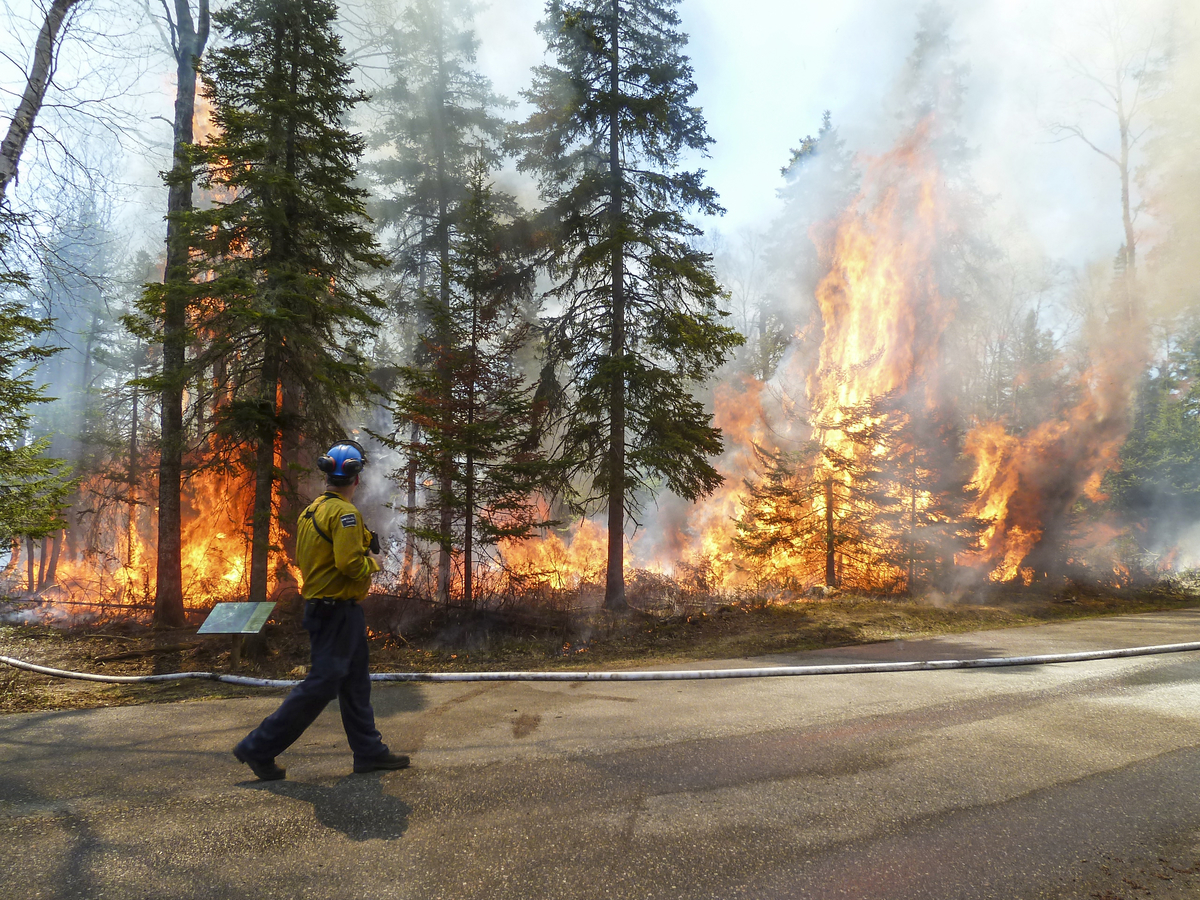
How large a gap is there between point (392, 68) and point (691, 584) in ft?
63.7

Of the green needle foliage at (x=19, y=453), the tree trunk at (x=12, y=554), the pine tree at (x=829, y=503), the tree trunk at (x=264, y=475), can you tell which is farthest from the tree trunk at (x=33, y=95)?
the pine tree at (x=829, y=503)

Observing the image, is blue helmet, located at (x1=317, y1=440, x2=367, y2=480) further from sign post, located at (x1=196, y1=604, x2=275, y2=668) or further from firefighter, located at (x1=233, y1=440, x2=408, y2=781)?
sign post, located at (x1=196, y1=604, x2=275, y2=668)

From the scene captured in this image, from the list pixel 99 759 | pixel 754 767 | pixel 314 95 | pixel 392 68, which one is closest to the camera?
pixel 754 767

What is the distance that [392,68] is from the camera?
1900 centimetres

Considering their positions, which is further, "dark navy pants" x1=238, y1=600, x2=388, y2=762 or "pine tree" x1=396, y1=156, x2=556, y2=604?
"pine tree" x1=396, y1=156, x2=556, y2=604

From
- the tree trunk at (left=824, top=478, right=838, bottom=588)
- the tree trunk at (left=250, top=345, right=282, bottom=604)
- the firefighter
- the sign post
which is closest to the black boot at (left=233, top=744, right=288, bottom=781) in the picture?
the firefighter

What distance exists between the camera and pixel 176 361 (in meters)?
11.3

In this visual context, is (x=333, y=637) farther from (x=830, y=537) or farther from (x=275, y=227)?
(x=830, y=537)

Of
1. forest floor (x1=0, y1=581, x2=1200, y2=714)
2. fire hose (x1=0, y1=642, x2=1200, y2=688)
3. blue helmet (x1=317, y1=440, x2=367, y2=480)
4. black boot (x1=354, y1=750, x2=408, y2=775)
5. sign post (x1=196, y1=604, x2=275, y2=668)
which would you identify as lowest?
forest floor (x1=0, y1=581, x2=1200, y2=714)

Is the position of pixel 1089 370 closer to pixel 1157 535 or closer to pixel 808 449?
pixel 1157 535

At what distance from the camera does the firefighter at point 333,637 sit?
150 inches

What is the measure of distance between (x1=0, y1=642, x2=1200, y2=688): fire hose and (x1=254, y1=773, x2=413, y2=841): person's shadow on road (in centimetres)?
293

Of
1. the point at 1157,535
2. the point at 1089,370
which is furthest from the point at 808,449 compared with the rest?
the point at 1157,535

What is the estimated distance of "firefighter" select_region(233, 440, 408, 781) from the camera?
3.80 m
